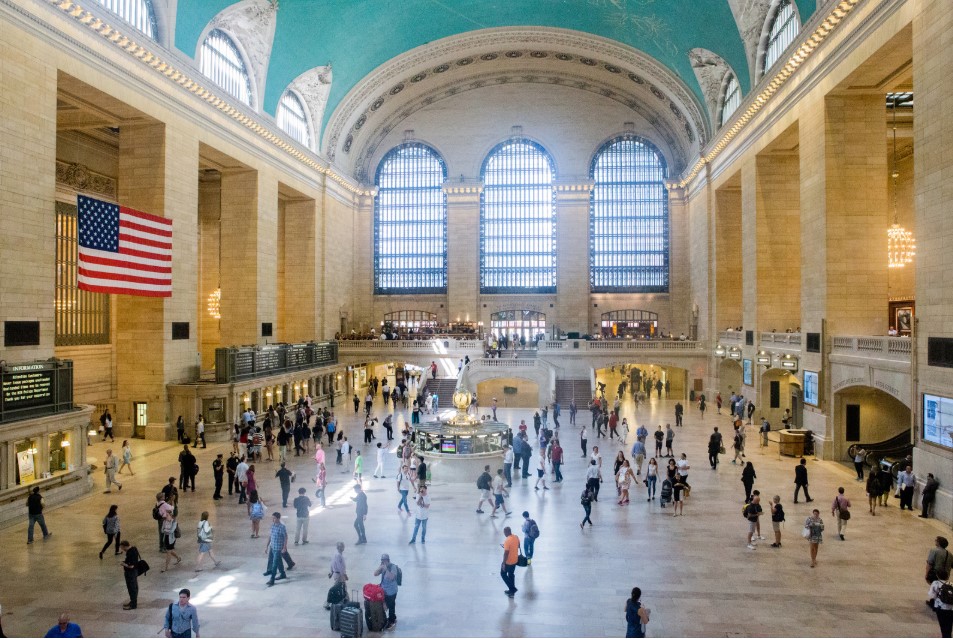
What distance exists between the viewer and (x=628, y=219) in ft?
138

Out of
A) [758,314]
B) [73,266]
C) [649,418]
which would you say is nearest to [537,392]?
[649,418]

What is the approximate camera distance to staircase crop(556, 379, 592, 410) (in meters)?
29.6

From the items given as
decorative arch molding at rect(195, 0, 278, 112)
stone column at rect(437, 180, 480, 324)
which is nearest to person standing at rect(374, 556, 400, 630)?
decorative arch molding at rect(195, 0, 278, 112)

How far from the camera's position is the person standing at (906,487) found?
519 inches

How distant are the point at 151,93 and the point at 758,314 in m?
24.0

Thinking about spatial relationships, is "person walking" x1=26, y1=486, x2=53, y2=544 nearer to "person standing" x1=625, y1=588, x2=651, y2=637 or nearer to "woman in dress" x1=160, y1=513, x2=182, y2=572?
"woman in dress" x1=160, y1=513, x2=182, y2=572

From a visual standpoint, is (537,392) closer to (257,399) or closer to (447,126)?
(257,399)

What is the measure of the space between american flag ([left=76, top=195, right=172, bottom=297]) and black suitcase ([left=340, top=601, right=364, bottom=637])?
1406cm

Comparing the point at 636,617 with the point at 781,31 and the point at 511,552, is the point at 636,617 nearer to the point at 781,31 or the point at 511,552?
the point at 511,552

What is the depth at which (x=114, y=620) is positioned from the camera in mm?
8312

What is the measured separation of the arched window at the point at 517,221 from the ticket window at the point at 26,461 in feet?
103

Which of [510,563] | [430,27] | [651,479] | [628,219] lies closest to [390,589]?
[510,563]

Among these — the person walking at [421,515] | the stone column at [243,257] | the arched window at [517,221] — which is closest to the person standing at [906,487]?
→ the person walking at [421,515]

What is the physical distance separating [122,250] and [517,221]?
92.1ft
